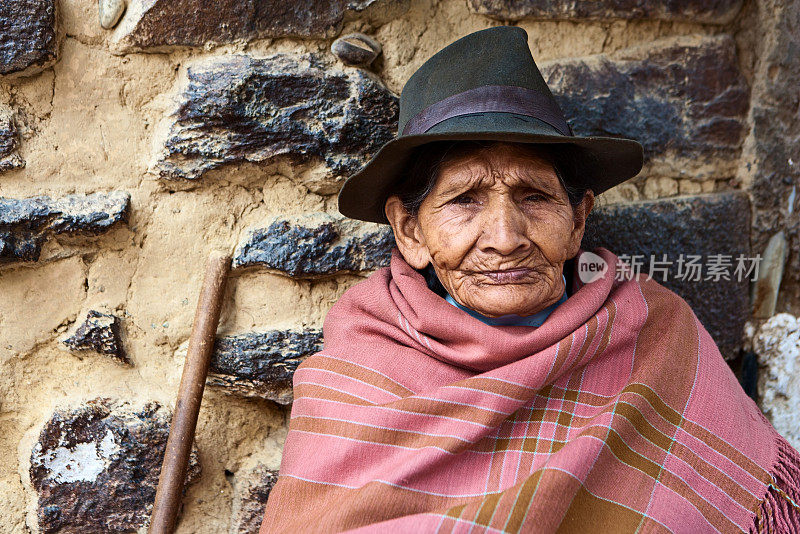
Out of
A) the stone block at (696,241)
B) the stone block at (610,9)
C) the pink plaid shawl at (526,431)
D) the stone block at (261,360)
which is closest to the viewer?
the pink plaid shawl at (526,431)

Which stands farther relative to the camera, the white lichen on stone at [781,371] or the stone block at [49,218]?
the white lichen on stone at [781,371]

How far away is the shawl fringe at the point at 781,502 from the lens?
149 centimetres

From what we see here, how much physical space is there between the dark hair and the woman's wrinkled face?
0.06 ft

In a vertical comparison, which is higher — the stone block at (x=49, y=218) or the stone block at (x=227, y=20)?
the stone block at (x=227, y=20)

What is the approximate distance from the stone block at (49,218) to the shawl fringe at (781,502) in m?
1.69

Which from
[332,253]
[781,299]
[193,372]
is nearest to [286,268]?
[332,253]

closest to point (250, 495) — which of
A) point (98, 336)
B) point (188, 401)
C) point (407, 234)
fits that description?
point (188, 401)

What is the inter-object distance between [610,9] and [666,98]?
332 millimetres

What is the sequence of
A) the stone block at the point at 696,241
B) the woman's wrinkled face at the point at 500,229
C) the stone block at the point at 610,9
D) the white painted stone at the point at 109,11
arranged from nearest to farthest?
the woman's wrinkled face at the point at 500,229 < the white painted stone at the point at 109,11 < the stone block at the point at 610,9 < the stone block at the point at 696,241

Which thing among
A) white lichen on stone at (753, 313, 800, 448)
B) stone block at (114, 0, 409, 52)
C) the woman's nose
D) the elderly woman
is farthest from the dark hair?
white lichen on stone at (753, 313, 800, 448)

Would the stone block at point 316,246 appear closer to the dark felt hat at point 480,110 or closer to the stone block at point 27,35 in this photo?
the dark felt hat at point 480,110

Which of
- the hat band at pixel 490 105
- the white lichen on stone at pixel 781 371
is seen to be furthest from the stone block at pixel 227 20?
the white lichen on stone at pixel 781 371

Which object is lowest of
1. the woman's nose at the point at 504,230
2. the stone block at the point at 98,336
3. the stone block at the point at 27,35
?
the stone block at the point at 98,336

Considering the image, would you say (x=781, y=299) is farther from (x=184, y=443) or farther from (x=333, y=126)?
(x=184, y=443)
